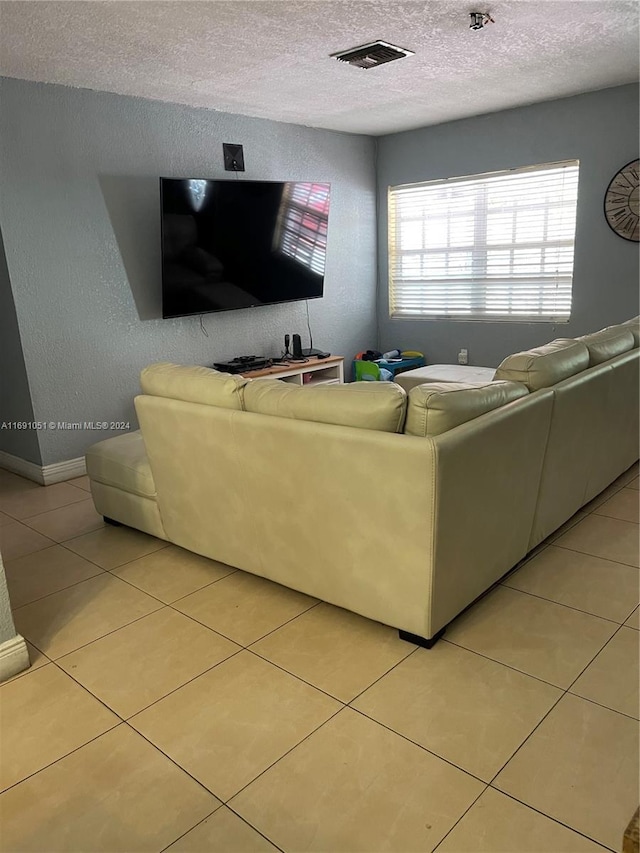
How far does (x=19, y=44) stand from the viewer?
9.64 feet

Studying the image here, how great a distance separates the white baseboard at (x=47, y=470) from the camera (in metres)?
3.93

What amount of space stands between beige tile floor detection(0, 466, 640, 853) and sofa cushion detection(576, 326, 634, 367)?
0.92m

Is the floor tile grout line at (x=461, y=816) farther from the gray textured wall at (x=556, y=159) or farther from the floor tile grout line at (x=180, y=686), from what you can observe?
the gray textured wall at (x=556, y=159)

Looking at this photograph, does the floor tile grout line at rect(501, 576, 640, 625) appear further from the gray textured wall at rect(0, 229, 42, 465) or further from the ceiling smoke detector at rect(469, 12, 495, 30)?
the gray textured wall at rect(0, 229, 42, 465)

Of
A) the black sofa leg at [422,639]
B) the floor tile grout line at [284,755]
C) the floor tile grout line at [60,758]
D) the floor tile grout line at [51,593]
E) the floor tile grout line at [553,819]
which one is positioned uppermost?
the black sofa leg at [422,639]

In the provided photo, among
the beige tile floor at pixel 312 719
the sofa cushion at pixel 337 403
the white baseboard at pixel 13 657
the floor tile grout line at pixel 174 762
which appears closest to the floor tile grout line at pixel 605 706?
the beige tile floor at pixel 312 719

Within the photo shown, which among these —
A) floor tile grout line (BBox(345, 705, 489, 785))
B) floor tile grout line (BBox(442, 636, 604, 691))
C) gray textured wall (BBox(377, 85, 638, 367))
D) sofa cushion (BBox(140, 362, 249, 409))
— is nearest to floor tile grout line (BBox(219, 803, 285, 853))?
floor tile grout line (BBox(345, 705, 489, 785))

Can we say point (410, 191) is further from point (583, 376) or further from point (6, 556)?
point (6, 556)

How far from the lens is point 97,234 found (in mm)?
3924

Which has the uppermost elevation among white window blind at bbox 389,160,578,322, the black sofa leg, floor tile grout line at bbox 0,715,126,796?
white window blind at bbox 389,160,578,322

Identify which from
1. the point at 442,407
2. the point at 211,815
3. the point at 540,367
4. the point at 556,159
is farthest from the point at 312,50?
the point at 211,815

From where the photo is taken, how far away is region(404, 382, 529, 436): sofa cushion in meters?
1.98

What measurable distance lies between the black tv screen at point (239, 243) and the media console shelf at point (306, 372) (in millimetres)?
506

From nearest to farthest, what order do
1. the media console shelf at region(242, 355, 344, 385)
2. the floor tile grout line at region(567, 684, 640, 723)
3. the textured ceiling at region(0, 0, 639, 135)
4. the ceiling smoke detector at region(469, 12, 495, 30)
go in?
the floor tile grout line at region(567, 684, 640, 723), the textured ceiling at region(0, 0, 639, 135), the ceiling smoke detector at region(469, 12, 495, 30), the media console shelf at region(242, 355, 344, 385)
